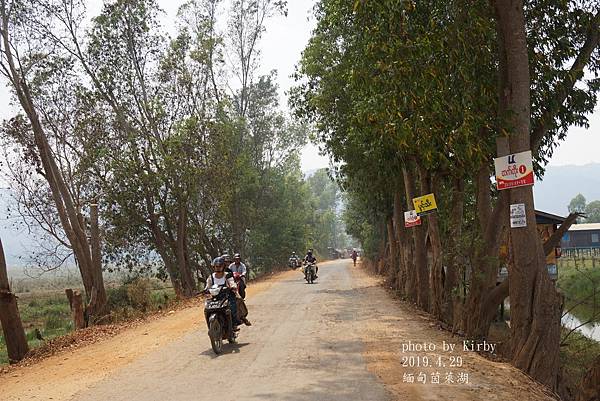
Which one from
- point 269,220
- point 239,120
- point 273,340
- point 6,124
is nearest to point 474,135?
point 273,340

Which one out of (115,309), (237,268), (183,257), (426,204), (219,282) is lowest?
(115,309)

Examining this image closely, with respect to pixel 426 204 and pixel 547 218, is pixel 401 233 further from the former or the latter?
pixel 547 218

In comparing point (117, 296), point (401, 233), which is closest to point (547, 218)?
point (401, 233)

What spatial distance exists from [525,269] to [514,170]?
1.48 metres

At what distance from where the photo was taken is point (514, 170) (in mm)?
8906

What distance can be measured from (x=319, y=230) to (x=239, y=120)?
58.4 m

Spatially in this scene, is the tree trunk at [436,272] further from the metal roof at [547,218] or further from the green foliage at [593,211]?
the green foliage at [593,211]

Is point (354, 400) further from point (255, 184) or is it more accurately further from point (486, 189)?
point (255, 184)

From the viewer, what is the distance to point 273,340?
468 inches

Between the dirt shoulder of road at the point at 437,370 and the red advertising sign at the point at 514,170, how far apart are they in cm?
269

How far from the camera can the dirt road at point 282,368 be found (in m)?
7.54

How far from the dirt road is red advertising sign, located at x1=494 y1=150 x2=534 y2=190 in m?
2.69

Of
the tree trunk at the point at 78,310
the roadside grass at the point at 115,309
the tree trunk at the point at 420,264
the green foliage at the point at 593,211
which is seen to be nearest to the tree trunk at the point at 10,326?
the roadside grass at the point at 115,309

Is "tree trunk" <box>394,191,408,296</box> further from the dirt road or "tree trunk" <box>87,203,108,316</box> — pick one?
"tree trunk" <box>87,203,108,316</box>
